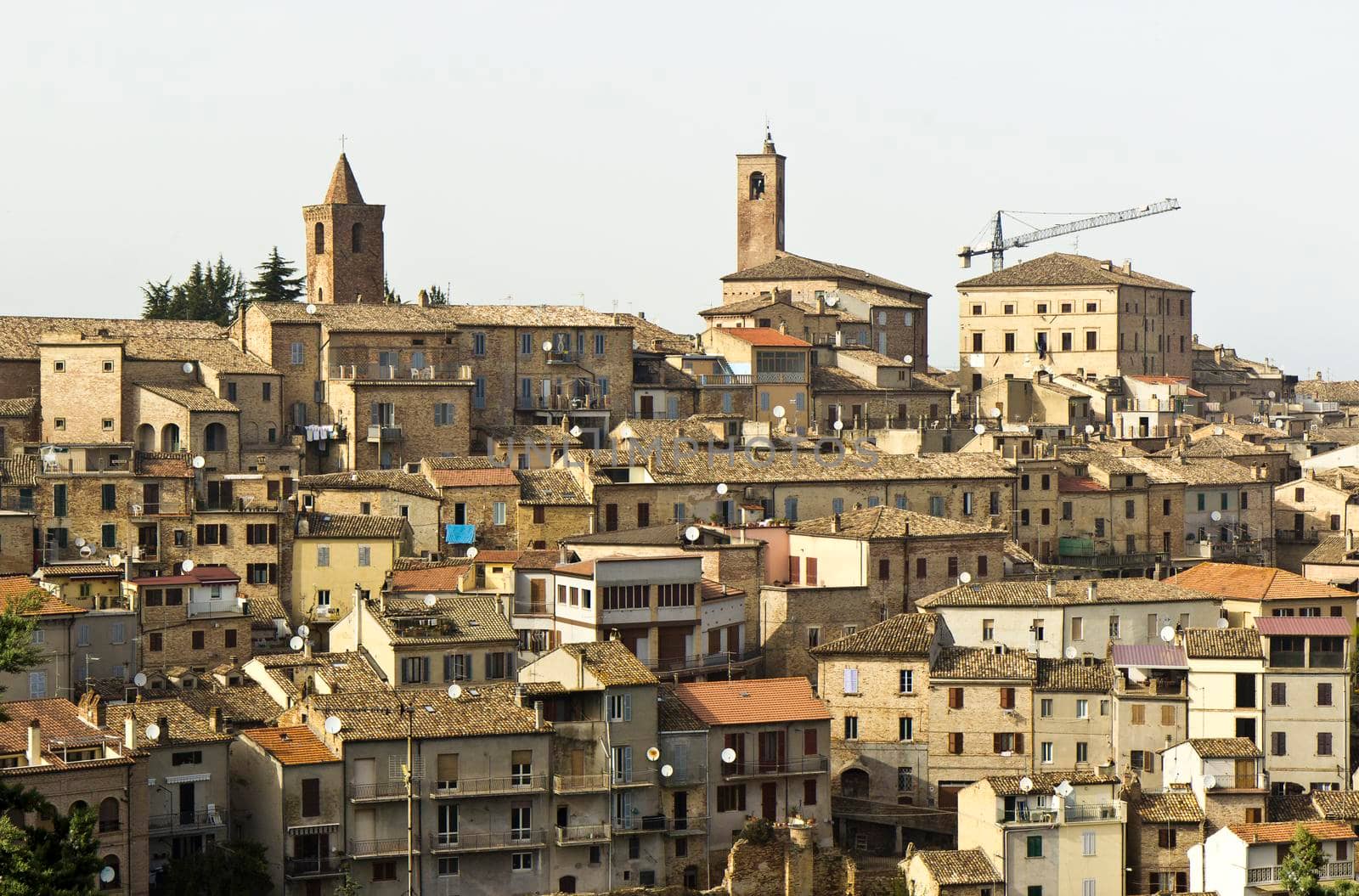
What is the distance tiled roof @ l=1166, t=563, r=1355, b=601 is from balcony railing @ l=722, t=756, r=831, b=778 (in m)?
12.8

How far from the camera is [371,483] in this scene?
64938mm

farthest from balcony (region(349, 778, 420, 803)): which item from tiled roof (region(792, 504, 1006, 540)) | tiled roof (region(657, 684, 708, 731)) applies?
tiled roof (region(792, 504, 1006, 540))

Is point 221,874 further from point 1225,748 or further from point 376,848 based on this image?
point 1225,748

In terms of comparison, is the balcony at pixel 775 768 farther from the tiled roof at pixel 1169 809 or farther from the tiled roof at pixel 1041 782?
the tiled roof at pixel 1169 809

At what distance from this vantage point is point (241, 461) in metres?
68.2

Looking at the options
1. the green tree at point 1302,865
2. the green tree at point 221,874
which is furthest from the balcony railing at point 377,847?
the green tree at point 1302,865

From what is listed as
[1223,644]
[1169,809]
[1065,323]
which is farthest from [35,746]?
[1065,323]

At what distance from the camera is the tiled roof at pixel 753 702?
5362 cm

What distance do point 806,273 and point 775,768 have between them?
132 ft

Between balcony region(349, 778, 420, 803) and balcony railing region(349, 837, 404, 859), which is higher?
balcony region(349, 778, 420, 803)

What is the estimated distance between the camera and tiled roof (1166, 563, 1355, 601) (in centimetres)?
6188

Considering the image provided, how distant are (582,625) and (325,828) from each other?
10.0 metres

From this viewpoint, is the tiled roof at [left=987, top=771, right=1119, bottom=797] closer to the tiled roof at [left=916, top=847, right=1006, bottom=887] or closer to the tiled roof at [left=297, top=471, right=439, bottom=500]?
the tiled roof at [left=916, top=847, right=1006, bottom=887]

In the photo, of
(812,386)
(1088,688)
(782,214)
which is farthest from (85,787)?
(782,214)
